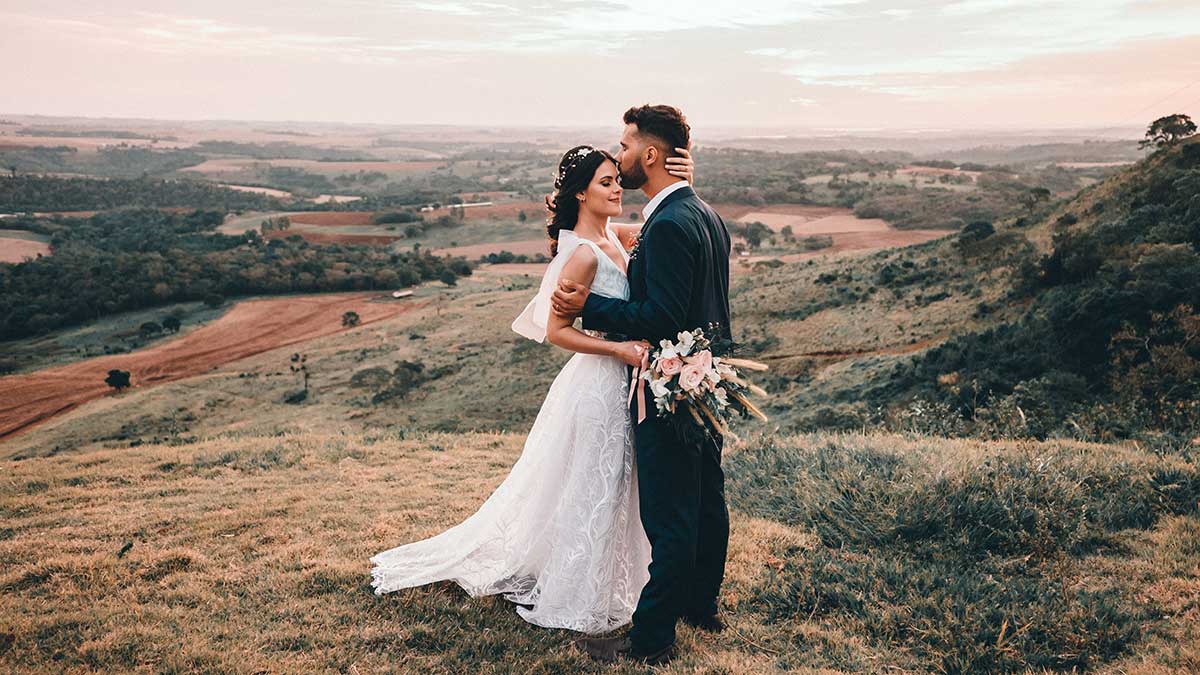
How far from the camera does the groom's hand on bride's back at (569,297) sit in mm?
3564

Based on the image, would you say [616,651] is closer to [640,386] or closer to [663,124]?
[640,386]

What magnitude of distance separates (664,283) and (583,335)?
594mm

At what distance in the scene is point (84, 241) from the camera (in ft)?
250

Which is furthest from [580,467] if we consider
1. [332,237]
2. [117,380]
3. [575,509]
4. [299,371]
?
[332,237]

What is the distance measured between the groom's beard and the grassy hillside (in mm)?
2679

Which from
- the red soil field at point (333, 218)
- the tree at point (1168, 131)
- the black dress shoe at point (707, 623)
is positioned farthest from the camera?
the red soil field at point (333, 218)

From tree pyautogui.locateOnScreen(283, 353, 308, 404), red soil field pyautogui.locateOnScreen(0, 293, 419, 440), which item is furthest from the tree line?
tree pyautogui.locateOnScreen(283, 353, 308, 404)

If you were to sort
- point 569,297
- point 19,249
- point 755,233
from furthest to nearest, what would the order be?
point 19,249 → point 755,233 → point 569,297

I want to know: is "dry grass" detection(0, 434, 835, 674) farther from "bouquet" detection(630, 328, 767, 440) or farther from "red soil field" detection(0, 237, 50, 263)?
"red soil field" detection(0, 237, 50, 263)

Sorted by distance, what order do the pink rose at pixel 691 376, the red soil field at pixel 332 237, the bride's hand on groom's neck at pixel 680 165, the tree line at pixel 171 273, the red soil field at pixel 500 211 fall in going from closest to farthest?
the pink rose at pixel 691 376, the bride's hand on groom's neck at pixel 680 165, the tree line at pixel 171 273, the red soil field at pixel 332 237, the red soil field at pixel 500 211

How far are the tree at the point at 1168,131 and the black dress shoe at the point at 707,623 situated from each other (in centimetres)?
2212

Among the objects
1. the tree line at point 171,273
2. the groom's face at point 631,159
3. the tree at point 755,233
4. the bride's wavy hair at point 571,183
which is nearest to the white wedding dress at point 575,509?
the bride's wavy hair at point 571,183

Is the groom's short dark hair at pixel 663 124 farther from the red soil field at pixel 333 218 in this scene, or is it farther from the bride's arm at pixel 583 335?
the red soil field at pixel 333 218

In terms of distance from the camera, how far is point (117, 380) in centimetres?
3606
